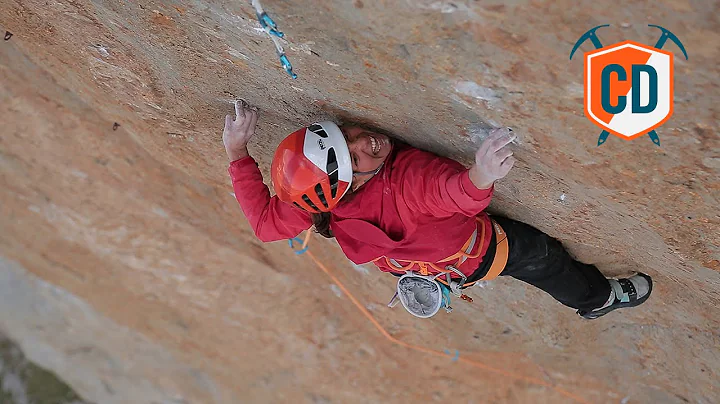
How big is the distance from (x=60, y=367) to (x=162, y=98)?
16.3ft

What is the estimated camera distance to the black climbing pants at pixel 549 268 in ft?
7.75

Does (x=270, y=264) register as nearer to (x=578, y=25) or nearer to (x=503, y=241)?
(x=503, y=241)

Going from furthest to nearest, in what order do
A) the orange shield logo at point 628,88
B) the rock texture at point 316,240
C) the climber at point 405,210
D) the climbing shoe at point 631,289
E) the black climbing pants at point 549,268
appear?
the climbing shoe at point 631,289 → the black climbing pants at point 549,268 → the climber at point 405,210 → the rock texture at point 316,240 → the orange shield logo at point 628,88

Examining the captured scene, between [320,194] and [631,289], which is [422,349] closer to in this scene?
[631,289]

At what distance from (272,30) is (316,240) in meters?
1.98

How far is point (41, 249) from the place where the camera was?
467 cm

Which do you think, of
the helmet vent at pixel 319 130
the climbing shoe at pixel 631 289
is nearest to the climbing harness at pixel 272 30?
the helmet vent at pixel 319 130

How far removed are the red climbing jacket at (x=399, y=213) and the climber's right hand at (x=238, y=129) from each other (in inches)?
2.2

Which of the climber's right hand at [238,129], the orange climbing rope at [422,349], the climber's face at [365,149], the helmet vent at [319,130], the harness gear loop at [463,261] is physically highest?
the helmet vent at [319,130]

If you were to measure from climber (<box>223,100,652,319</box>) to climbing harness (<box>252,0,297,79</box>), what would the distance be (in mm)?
287

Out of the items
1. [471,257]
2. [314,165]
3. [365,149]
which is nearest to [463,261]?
[471,257]

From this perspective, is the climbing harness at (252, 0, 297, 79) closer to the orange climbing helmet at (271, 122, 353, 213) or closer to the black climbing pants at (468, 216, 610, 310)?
the orange climbing helmet at (271, 122, 353, 213)

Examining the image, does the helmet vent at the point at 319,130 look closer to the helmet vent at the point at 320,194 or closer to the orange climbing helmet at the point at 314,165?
the orange climbing helmet at the point at 314,165

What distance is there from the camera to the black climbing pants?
236cm
